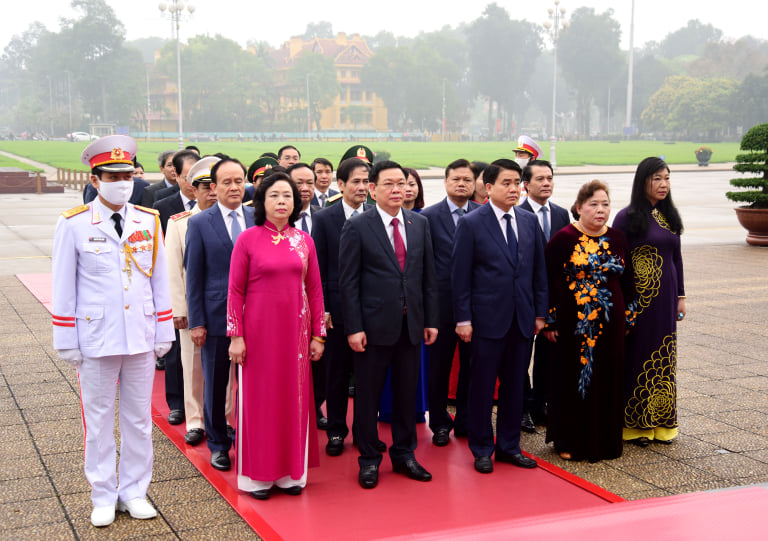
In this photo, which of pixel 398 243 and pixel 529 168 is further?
pixel 529 168

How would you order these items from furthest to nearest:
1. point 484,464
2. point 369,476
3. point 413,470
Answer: point 484,464
point 413,470
point 369,476

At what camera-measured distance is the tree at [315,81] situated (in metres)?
93.1

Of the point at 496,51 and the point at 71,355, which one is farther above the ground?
the point at 496,51

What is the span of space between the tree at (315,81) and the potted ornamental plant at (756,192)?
3155 inches

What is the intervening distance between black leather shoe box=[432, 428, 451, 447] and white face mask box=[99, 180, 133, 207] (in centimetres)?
246

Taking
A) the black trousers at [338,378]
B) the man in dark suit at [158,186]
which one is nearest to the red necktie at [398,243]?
the black trousers at [338,378]

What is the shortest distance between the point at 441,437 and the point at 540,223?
63.5 inches

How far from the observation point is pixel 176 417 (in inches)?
212

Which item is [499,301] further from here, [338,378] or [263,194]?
[263,194]

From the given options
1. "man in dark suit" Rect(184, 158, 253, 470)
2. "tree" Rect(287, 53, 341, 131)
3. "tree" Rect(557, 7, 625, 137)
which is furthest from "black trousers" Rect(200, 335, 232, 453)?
"tree" Rect(557, 7, 625, 137)

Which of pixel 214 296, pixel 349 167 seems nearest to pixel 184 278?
pixel 214 296

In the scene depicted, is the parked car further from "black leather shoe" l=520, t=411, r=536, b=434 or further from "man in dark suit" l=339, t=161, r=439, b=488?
"man in dark suit" l=339, t=161, r=439, b=488

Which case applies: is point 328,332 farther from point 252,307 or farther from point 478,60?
point 478,60

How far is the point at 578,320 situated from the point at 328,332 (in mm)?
1568
